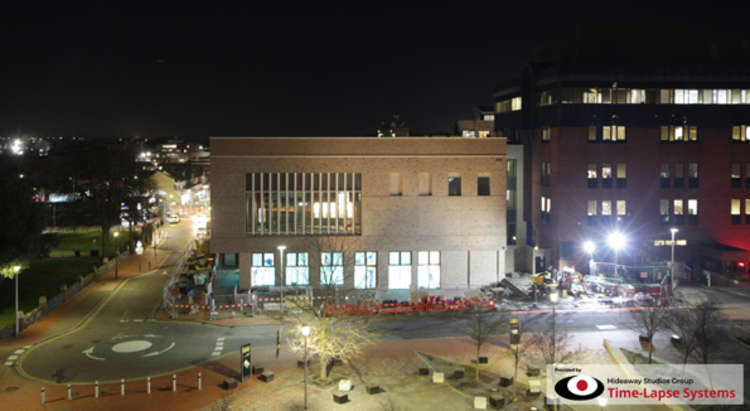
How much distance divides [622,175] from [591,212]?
4.66 m

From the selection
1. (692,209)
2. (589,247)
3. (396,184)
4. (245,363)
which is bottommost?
(245,363)

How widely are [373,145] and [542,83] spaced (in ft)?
69.2

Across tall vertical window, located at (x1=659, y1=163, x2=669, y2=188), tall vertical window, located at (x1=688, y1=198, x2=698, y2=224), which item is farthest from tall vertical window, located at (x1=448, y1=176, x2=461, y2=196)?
tall vertical window, located at (x1=688, y1=198, x2=698, y2=224)

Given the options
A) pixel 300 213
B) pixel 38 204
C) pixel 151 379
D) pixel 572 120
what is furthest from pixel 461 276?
pixel 38 204

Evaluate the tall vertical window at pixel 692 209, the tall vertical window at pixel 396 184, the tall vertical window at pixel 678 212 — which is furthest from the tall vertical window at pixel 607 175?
the tall vertical window at pixel 396 184

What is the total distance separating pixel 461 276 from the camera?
48.2 m

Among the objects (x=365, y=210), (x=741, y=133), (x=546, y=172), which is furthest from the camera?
(x=546, y=172)

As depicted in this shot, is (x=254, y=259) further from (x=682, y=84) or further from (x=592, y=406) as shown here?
(x=682, y=84)

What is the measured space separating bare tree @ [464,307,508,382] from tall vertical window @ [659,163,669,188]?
2490cm

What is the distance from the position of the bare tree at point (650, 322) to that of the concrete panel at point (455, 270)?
13.4 m

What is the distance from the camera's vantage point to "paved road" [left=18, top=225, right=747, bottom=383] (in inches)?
1136

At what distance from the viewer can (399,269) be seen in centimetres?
4784

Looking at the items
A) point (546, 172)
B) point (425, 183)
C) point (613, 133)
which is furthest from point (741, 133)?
point (425, 183)

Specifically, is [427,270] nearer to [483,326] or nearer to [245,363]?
[483,326]
